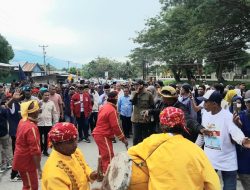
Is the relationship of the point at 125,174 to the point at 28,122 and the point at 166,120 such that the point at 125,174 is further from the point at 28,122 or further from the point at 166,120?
the point at 28,122

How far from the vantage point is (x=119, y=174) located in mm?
3004

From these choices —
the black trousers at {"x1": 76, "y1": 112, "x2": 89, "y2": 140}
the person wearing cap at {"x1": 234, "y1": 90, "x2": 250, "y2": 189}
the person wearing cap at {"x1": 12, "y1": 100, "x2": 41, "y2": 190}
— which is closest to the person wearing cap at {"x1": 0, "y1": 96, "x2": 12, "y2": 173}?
the person wearing cap at {"x1": 12, "y1": 100, "x2": 41, "y2": 190}

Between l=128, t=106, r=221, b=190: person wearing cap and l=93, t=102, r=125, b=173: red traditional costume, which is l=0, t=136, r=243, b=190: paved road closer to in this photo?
l=93, t=102, r=125, b=173: red traditional costume

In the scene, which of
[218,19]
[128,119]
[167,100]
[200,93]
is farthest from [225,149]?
[218,19]

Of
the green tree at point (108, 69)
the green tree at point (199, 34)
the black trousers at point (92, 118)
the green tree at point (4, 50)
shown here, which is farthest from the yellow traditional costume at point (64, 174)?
the green tree at point (108, 69)

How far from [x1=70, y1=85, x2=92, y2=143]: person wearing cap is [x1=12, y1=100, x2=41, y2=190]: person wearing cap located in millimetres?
7227

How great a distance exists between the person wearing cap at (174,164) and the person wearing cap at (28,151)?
2.46 meters

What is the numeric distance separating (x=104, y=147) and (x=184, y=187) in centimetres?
419

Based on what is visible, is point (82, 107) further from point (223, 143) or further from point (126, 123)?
point (223, 143)

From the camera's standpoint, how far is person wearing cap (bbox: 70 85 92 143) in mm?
12703

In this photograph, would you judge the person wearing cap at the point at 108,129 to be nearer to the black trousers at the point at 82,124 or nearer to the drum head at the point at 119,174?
the drum head at the point at 119,174

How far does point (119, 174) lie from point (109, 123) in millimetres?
4078

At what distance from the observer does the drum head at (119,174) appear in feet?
9.71

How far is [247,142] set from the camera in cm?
459
